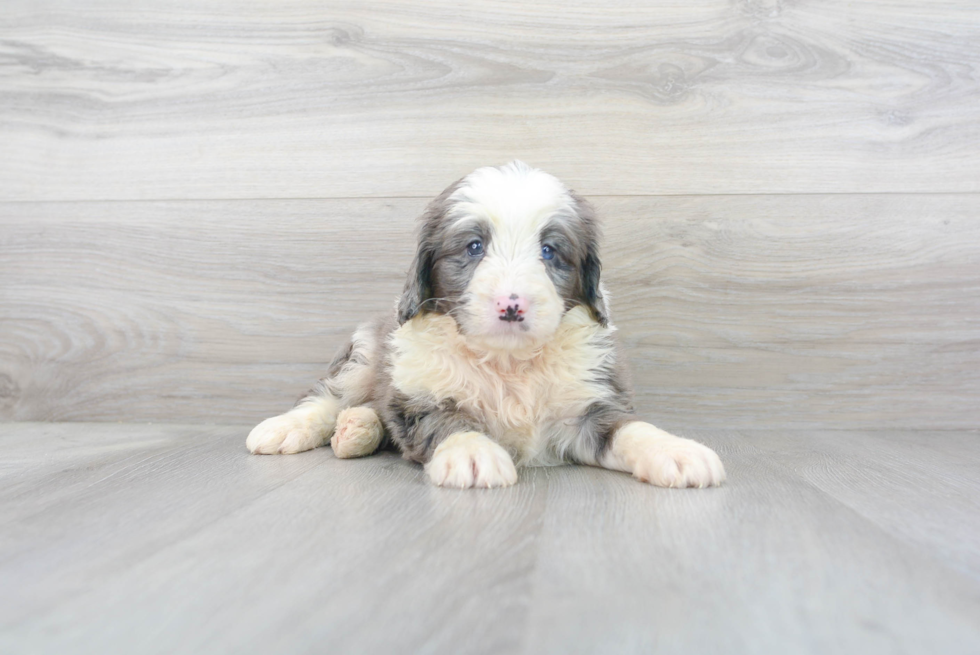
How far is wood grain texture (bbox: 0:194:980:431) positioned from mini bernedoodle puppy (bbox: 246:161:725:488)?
695 millimetres

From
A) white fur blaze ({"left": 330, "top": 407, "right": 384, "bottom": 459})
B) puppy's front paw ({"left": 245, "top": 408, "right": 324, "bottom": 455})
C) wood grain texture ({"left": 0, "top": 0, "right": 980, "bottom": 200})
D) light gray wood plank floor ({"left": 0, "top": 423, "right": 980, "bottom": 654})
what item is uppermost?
wood grain texture ({"left": 0, "top": 0, "right": 980, "bottom": 200})

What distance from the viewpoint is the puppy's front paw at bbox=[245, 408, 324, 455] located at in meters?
2.26

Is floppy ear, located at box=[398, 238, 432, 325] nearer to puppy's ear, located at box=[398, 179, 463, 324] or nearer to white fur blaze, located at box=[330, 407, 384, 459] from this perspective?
puppy's ear, located at box=[398, 179, 463, 324]

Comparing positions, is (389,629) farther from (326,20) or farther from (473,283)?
(326,20)

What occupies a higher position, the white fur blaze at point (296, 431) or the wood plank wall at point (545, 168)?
the wood plank wall at point (545, 168)

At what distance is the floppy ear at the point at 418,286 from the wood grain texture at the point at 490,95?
0.83 m

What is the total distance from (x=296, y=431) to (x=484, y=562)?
1.29m

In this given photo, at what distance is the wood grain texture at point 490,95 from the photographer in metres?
2.74

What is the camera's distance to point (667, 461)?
68.4 inches

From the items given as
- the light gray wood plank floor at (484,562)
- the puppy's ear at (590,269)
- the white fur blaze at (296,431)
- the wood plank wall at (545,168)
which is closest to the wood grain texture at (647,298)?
the wood plank wall at (545,168)

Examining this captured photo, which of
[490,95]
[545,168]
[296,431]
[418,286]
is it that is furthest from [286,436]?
[490,95]

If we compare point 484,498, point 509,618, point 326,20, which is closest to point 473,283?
point 484,498

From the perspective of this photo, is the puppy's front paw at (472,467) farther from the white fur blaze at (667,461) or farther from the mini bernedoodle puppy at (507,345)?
the white fur blaze at (667,461)

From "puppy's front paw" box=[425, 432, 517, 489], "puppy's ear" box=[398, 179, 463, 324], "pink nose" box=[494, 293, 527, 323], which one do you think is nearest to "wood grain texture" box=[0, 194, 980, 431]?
"puppy's ear" box=[398, 179, 463, 324]
